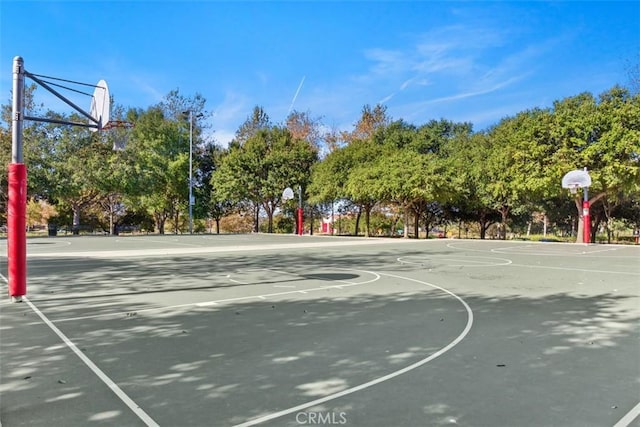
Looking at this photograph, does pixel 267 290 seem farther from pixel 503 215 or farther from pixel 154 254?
pixel 503 215

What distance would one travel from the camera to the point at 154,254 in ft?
53.3

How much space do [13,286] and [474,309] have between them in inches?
284

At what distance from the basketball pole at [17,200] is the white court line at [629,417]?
753 centimetres

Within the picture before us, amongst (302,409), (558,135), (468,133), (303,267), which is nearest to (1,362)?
(302,409)

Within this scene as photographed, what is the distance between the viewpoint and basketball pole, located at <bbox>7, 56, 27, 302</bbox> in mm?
6641

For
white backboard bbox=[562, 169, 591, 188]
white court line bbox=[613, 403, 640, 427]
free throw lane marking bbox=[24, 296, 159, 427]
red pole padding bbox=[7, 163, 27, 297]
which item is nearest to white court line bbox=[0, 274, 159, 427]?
free throw lane marking bbox=[24, 296, 159, 427]

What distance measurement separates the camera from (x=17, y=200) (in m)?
6.65

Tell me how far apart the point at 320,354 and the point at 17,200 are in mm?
5353

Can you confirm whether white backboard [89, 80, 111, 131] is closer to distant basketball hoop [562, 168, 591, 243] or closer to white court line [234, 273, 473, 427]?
white court line [234, 273, 473, 427]

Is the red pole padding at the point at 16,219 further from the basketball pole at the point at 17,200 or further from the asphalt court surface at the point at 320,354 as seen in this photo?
the asphalt court surface at the point at 320,354

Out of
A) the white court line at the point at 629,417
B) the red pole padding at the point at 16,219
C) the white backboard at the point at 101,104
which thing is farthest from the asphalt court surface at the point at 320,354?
the white backboard at the point at 101,104

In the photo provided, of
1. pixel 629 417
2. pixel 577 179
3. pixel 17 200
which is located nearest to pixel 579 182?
pixel 577 179

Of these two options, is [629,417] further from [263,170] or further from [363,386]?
[263,170]

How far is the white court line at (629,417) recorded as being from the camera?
2.98m
